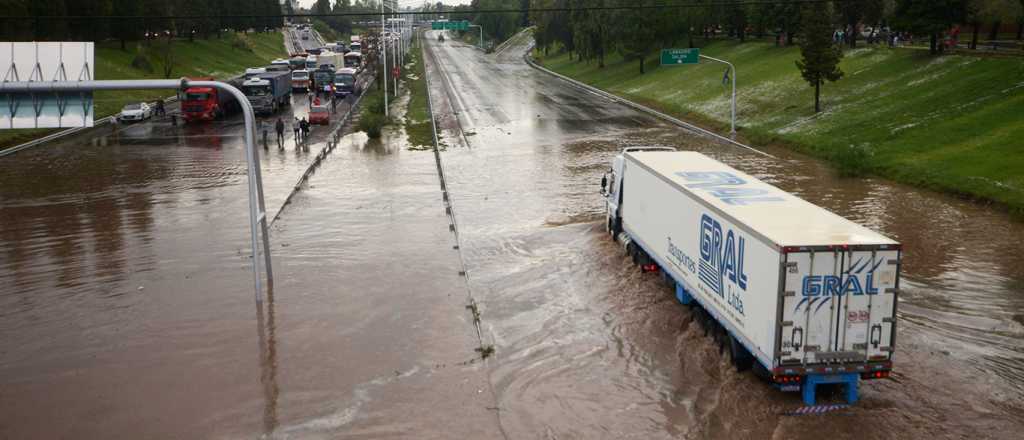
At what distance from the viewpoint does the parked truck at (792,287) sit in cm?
1411

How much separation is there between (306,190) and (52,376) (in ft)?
65.5

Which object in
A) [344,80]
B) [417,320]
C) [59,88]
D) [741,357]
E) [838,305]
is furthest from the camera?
[344,80]

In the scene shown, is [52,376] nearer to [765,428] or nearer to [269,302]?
[269,302]

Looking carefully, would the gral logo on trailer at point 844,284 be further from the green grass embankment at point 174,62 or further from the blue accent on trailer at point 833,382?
the green grass embankment at point 174,62

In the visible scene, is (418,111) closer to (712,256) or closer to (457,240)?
(457,240)

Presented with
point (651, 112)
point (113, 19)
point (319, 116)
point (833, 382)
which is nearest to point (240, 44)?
point (113, 19)

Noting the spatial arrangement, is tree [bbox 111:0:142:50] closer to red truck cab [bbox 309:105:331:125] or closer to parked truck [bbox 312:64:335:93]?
parked truck [bbox 312:64:335:93]

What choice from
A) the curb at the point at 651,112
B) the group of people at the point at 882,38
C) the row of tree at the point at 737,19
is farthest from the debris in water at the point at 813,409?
the group of people at the point at 882,38

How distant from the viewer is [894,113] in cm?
Result: 4531

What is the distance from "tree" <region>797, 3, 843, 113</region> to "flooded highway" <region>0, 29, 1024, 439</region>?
12772 millimetres

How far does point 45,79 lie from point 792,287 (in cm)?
1815

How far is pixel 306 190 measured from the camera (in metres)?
36.6

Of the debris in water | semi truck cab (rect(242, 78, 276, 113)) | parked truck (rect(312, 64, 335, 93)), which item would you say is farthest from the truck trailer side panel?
parked truck (rect(312, 64, 335, 93))

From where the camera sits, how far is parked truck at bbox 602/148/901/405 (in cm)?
1411
